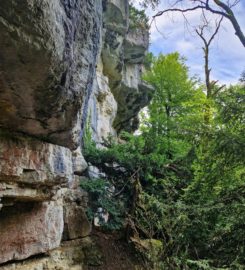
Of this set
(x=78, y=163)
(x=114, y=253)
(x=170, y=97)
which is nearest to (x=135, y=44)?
(x=170, y=97)

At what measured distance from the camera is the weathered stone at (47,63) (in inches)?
90.9

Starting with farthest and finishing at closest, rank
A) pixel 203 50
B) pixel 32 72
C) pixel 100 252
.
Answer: pixel 203 50, pixel 100 252, pixel 32 72

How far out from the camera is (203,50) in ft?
46.9

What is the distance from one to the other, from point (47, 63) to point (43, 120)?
108 cm

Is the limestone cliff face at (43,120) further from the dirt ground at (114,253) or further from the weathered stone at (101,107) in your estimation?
the weathered stone at (101,107)

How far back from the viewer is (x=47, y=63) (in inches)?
106

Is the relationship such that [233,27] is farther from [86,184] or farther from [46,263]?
[46,263]

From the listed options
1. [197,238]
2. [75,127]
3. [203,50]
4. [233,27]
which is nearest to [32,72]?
[75,127]

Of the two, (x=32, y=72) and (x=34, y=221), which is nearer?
(x=32, y=72)

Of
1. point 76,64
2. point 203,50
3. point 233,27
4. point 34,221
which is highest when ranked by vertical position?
point 203,50

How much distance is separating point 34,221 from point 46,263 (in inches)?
34.4

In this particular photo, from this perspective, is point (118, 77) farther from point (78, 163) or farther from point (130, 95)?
point (78, 163)

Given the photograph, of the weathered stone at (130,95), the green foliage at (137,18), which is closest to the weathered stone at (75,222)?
the weathered stone at (130,95)

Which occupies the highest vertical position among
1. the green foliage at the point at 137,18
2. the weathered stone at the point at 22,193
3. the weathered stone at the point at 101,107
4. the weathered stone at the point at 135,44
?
the green foliage at the point at 137,18
